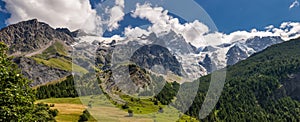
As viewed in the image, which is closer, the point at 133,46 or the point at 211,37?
the point at 211,37

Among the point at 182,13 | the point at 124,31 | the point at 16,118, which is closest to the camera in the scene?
the point at 16,118

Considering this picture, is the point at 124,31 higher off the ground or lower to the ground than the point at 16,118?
higher

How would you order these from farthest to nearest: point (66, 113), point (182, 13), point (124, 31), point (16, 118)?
1. point (66, 113)
2. point (124, 31)
3. point (182, 13)
4. point (16, 118)

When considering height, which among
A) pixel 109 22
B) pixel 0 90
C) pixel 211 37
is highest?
pixel 109 22

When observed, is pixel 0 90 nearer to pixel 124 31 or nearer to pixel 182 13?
pixel 124 31

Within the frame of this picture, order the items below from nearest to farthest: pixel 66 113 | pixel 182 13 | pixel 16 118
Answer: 1. pixel 16 118
2. pixel 182 13
3. pixel 66 113

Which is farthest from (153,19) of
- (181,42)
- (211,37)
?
(211,37)

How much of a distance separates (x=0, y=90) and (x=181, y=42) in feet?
56.4

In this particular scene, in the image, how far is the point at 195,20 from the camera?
2992cm

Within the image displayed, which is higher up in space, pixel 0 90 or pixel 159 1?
pixel 159 1

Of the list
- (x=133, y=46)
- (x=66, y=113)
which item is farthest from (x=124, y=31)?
(x=66, y=113)

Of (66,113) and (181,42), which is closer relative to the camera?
(181,42)

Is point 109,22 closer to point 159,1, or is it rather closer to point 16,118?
point 159,1

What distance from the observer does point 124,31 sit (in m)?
32.5
